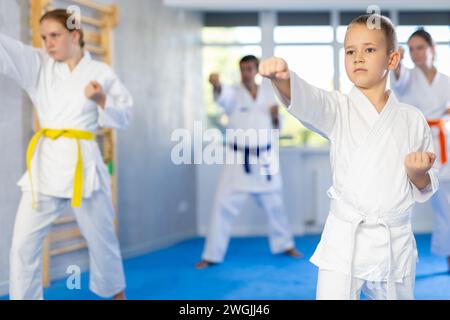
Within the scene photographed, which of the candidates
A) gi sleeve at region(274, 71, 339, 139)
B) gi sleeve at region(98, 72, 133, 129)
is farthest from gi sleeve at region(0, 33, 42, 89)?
gi sleeve at region(274, 71, 339, 139)

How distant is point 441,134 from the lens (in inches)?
131

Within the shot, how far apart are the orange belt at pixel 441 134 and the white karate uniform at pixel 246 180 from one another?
98 centimetres

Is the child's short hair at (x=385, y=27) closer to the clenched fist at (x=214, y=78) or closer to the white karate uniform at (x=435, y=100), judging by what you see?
the white karate uniform at (x=435, y=100)

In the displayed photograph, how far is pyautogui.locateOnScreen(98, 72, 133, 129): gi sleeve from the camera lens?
99.6 inches

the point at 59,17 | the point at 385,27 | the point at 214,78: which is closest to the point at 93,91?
the point at 59,17

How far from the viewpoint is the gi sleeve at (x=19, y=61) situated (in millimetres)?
2334

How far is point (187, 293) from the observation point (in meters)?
3.03

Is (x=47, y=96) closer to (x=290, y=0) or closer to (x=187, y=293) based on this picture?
(x=187, y=293)

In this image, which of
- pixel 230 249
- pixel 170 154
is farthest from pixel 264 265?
pixel 170 154

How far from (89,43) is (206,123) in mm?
1851

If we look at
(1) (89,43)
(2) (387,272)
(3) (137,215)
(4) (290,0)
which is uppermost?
(4) (290,0)

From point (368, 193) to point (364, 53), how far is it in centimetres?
37

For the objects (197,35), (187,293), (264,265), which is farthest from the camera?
(197,35)

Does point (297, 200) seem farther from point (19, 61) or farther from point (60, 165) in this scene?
point (19, 61)
